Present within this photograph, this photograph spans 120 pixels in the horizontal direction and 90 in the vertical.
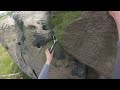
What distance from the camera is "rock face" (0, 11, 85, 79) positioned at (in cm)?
909

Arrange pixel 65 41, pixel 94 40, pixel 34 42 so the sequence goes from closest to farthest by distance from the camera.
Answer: pixel 94 40 < pixel 65 41 < pixel 34 42

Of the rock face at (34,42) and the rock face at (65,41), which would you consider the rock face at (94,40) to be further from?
the rock face at (34,42)

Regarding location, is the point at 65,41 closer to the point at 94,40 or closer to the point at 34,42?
the point at 94,40

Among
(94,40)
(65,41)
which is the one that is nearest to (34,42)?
(65,41)

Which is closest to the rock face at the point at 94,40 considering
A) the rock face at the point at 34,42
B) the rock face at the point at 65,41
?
the rock face at the point at 65,41

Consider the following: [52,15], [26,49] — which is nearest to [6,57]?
[26,49]

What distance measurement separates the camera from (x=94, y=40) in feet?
24.2

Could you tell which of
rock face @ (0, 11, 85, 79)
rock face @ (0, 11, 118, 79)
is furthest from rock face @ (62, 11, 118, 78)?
rock face @ (0, 11, 85, 79)

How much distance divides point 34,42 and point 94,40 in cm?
292

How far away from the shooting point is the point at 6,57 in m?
25.1

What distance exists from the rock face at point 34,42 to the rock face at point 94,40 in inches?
33.3
